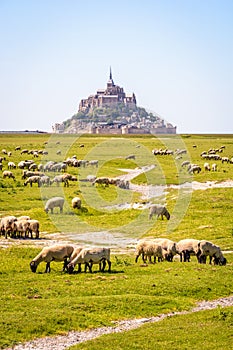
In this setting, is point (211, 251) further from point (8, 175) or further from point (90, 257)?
point (8, 175)

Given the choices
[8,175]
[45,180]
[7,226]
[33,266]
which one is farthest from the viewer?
[8,175]

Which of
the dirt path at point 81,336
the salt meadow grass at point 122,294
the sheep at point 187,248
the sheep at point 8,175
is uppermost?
the sheep at point 8,175

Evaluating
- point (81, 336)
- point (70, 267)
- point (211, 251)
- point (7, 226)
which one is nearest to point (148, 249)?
point (211, 251)

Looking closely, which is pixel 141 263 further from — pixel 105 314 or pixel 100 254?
pixel 105 314

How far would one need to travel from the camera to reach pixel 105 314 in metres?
17.4

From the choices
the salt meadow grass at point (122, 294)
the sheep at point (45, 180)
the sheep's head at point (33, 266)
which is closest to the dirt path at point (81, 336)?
the salt meadow grass at point (122, 294)

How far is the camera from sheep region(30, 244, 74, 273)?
22.2m

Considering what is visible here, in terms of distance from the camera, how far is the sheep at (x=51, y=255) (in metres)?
22.2

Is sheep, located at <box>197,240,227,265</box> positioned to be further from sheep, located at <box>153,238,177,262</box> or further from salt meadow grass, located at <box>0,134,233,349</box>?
sheep, located at <box>153,238,177,262</box>

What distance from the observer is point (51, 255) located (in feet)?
73.0

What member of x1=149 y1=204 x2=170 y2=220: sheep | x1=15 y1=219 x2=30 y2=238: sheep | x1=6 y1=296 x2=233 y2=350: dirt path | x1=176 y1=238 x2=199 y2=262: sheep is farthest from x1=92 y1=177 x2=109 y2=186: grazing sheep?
x1=6 y1=296 x2=233 y2=350: dirt path

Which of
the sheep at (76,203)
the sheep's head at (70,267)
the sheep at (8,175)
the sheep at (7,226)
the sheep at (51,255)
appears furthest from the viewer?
the sheep at (8,175)

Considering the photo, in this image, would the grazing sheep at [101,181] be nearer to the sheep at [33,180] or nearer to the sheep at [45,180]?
the sheep at [45,180]

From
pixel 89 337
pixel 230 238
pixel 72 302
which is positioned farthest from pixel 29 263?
pixel 230 238
